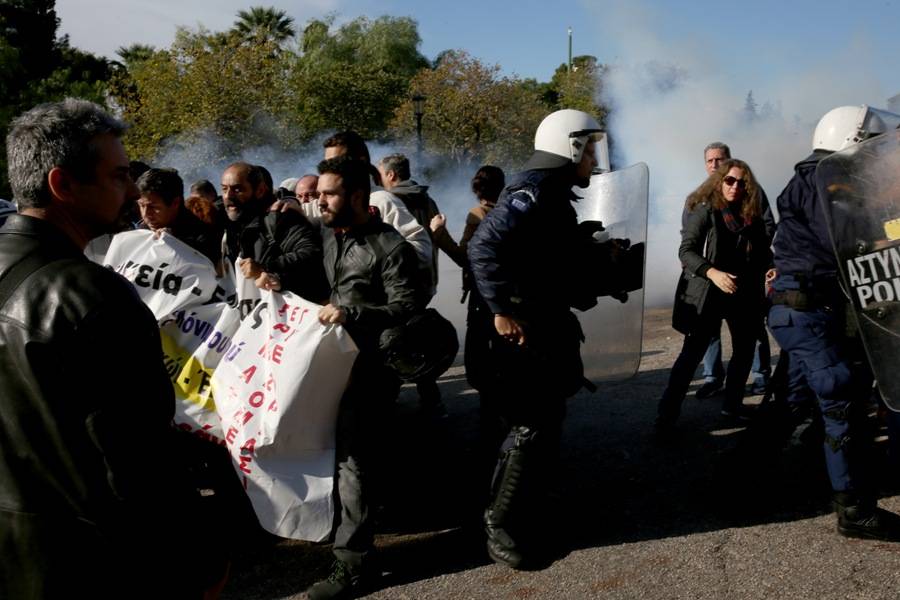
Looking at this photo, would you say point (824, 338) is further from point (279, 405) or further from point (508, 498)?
point (279, 405)

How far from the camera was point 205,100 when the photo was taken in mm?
29234

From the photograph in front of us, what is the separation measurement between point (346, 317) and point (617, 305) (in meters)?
1.69

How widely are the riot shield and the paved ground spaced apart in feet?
2.78

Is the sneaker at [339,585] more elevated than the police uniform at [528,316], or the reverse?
the police uniform at [528,316]

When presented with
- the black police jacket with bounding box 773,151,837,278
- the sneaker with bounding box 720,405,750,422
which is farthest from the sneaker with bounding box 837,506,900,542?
the sneaker with bounding box 720,405,750,422

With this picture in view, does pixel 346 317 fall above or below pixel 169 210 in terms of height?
below

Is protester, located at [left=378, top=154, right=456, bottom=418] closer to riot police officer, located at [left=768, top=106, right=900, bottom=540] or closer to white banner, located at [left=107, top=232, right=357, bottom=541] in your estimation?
white banner, located at [left=107, top=232, right=357, bottom=541]

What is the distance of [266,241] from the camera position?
4129 mm

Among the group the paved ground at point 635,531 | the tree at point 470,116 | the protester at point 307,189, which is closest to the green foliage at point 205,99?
the tree at point 470,116

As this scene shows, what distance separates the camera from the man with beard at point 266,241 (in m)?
3.91

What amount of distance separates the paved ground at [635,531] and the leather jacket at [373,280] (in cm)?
107

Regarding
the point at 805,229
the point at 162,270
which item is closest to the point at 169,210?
the point at 162,270

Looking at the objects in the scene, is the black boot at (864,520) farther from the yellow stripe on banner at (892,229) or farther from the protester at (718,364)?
the protester at (718,364)

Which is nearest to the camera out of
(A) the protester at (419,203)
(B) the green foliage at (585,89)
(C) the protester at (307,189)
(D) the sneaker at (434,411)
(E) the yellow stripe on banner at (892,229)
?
(E) the yellow stripe on banner at (892,229)
